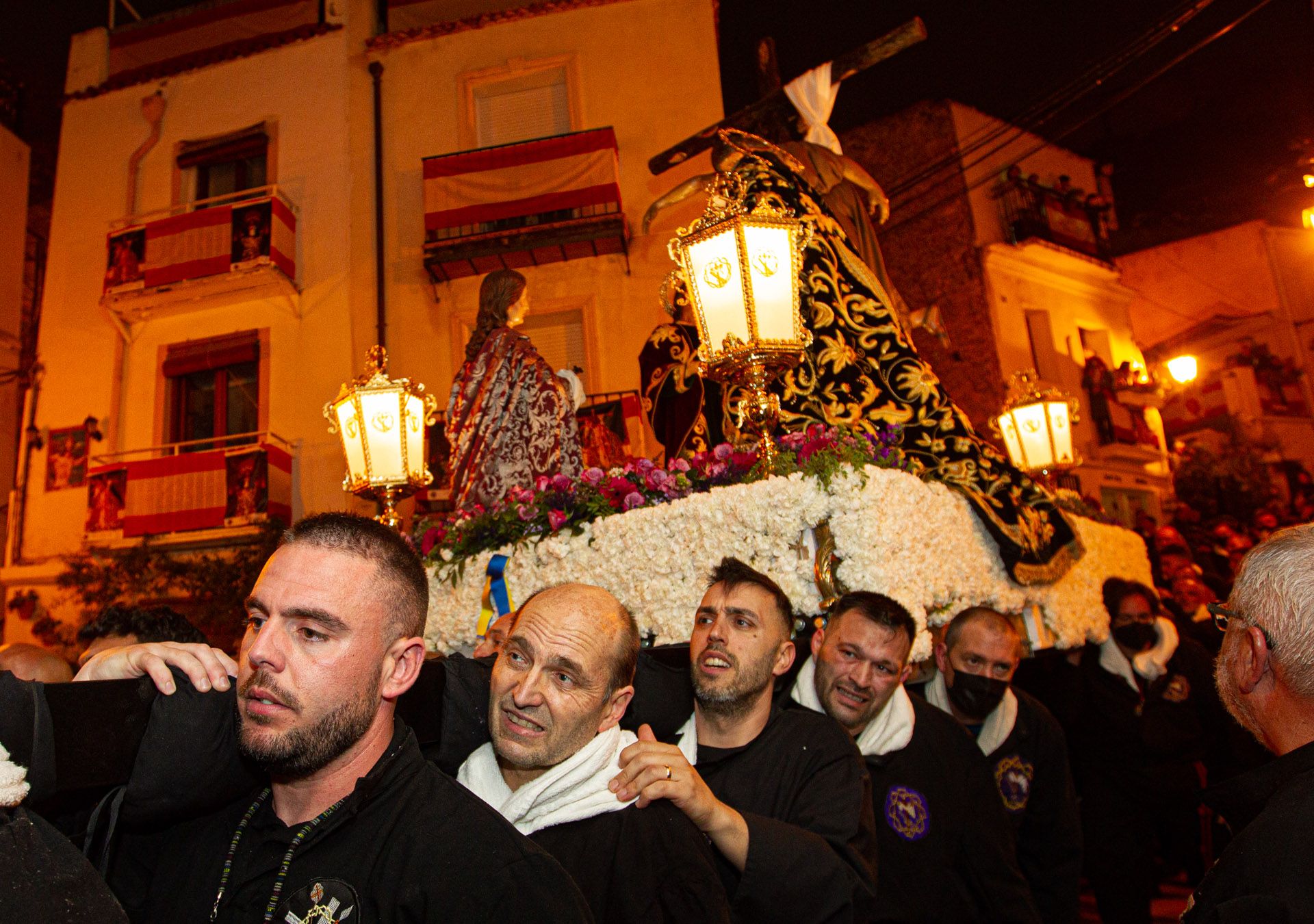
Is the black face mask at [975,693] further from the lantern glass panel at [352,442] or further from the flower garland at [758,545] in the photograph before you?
the lantern glass panel at [352,442]

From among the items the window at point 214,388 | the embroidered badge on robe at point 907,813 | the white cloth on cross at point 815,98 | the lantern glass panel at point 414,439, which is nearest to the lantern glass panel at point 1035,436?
the white cloth on cross at point 815,98

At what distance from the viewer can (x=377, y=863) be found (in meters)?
1.63

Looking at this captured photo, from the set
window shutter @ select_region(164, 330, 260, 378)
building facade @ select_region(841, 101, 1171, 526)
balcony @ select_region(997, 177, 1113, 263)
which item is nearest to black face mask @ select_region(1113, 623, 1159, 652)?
building facade @ select_region(841, 101, 1171, 526)

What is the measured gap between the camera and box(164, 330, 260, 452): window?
1452 cm

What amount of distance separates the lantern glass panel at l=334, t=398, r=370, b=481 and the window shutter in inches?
428

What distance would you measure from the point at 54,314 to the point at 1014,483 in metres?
16.3

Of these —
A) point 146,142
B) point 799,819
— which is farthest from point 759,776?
point 146,142

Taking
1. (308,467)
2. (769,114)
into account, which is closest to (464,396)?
(769,114)

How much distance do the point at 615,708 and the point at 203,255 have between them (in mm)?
14428

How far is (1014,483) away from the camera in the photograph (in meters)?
4.10

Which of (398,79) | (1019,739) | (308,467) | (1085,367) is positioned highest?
(398,79)

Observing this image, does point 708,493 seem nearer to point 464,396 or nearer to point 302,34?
point 464,396

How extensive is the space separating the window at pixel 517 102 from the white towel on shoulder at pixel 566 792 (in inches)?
542

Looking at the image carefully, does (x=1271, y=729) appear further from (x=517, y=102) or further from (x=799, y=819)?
(x=517, y=102)
